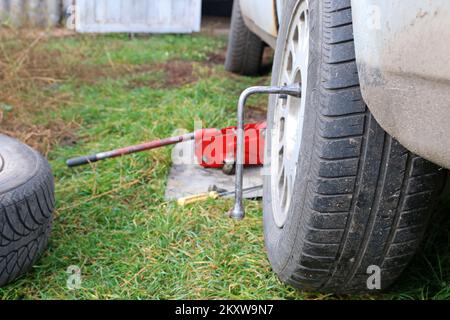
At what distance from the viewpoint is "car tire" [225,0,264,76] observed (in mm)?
4652

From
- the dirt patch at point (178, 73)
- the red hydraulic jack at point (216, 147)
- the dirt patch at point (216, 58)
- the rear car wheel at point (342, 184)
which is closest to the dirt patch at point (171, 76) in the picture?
the dirt patch at point (178, 73)

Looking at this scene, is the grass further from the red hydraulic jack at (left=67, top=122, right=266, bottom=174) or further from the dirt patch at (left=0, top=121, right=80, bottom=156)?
the red hydraulic jack at (left=67, top=122, right=266, bottom=174)

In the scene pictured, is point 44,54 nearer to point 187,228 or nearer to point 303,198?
point 187,228

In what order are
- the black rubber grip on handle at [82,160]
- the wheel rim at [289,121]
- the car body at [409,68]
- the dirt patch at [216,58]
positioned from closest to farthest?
the car body at [409,68] → the wheel rim at [289,121] → the black rubber grip on handle at [82,160] → the dirt patch at [216,58]

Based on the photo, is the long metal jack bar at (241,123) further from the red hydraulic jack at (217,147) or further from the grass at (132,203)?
the red hydraulic jack at (217,147)

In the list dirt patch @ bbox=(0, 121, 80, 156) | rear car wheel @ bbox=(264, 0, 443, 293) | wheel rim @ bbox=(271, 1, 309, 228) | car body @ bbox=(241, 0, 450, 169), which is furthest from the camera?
dirt patch @ bbox=(0, 121, 80, 156)

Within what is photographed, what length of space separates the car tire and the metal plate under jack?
172cm

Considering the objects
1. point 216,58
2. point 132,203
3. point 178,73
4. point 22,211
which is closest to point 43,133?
point 132,203

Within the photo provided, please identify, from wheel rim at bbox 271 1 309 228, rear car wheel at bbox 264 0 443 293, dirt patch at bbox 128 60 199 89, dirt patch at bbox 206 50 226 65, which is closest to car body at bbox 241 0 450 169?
rear car wheel at bbox 264 0 443 293

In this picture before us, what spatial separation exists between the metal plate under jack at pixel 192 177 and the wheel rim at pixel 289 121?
19.8 inches

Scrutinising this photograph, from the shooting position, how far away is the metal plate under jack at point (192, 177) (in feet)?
9.14

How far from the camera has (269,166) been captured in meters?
2.31
